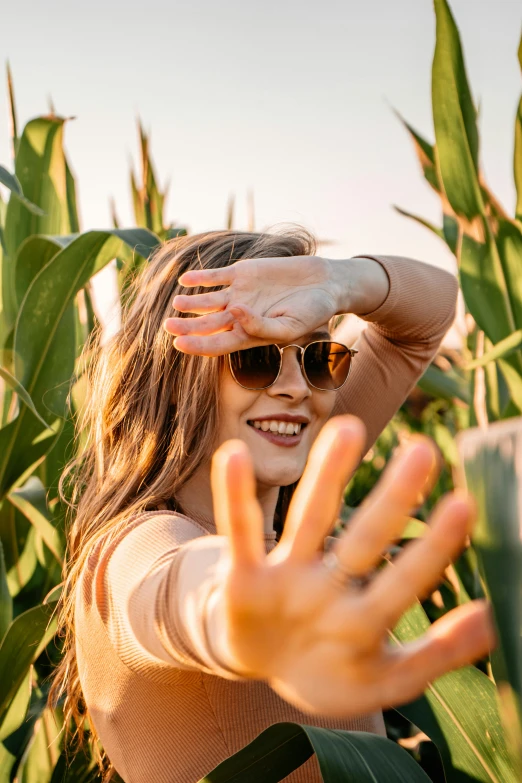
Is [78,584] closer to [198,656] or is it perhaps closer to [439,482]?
[198,656]

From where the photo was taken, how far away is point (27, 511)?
1.43 m

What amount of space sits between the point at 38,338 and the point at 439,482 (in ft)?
4.91

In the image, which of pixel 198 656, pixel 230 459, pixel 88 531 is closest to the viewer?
pixel 230 459

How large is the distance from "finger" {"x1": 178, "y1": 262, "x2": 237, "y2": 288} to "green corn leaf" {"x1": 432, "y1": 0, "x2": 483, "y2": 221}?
385mm

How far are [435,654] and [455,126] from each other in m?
0.93

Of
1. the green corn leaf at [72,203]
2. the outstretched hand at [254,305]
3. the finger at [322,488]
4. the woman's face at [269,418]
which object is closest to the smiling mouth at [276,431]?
the woman's face at [269,418]

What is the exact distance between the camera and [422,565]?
1.27ft

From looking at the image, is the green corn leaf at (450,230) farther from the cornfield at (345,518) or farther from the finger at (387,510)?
the finger at (387,510)

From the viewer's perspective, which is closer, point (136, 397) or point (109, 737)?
point (109, 737)

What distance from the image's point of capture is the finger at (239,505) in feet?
1.28

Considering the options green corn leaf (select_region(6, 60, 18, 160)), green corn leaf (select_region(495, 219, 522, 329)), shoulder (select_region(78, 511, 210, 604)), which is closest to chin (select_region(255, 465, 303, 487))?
shoulder (select_region(78, 511, 210, 604))

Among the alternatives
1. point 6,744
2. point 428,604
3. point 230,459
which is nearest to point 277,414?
point 230,459

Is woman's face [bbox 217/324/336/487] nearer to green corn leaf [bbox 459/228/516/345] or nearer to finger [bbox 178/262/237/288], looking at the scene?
finger [bbox 178/262/237/288]

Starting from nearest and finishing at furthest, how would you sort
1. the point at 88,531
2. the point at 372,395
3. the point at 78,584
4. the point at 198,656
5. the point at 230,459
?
1. the point at 230,459
2. the point at 198,656
3. the point at 78,584
4. the point at 88,531
5. the point at 372,395
